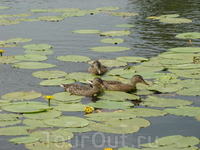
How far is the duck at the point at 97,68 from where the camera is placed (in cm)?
1166

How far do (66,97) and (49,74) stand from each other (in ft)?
6.16

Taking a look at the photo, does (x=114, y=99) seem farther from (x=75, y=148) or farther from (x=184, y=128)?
(x=75, y=148)

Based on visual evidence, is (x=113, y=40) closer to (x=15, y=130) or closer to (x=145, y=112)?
(x=145, y=112)

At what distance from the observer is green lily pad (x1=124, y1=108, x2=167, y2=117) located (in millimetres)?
8859

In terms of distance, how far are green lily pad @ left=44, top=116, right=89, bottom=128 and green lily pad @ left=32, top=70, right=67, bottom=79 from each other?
10.3ft

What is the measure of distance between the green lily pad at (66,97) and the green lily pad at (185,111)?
2.17 m

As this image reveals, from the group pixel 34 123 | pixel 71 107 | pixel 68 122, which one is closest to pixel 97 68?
pixel 71 107

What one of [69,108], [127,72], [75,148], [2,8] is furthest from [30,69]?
[2,8]

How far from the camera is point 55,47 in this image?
14633mm

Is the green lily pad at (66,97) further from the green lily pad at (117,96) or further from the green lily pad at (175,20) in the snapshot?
the green lily pad at (175,20)

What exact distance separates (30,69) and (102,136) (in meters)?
5.07

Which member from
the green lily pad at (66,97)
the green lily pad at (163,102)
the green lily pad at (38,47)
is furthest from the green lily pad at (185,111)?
the green lily pad at (38,47)

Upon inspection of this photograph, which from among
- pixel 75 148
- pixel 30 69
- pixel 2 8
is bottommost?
pixel 75 148

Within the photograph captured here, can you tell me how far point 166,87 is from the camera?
10.6 meters
